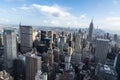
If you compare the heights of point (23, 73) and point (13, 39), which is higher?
point (13, 39)

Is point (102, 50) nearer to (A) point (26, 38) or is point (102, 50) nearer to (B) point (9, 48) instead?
A: (A) point (26, 38)

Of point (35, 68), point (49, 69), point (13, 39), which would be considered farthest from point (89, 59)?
point (13, 39)

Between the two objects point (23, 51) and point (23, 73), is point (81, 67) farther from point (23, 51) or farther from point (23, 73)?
point (23, 51)

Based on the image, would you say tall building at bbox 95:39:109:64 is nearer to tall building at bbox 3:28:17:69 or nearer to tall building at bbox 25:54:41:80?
tall building at bbox 25:54:41:80

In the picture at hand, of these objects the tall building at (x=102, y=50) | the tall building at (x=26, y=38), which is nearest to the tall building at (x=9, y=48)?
the tall building at (x=26, y=38)

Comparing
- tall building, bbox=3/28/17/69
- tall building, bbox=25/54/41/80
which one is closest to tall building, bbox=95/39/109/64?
tall building, bbox=25/54/41/80

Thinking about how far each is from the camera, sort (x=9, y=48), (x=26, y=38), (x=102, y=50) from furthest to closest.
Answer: (x=26, y=38) < (x=102, y=50) < (x=9, y=48)

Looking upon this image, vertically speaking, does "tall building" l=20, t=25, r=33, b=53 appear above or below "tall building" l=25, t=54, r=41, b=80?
above

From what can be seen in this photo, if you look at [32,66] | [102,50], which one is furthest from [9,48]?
[102,50]
